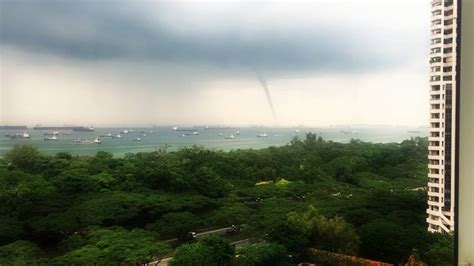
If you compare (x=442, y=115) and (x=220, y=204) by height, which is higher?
(x=442, y=115)

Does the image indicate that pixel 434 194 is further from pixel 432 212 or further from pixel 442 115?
pixel 442 115

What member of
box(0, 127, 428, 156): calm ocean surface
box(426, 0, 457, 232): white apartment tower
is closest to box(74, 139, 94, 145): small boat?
box(0, 127, 428, 156): calm ocean surface

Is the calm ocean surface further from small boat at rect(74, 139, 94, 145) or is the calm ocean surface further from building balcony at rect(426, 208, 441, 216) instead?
building balcony at rect(426, 208, 441, 216)

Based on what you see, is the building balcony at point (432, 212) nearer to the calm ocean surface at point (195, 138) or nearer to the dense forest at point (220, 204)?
the dense forest at point (220, 204)

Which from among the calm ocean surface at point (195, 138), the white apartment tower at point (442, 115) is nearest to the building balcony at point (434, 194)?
the white apartment tower at point (442, 115)

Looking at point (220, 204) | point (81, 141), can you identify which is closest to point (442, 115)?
point (220, 204)

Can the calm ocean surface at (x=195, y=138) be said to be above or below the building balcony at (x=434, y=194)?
above
